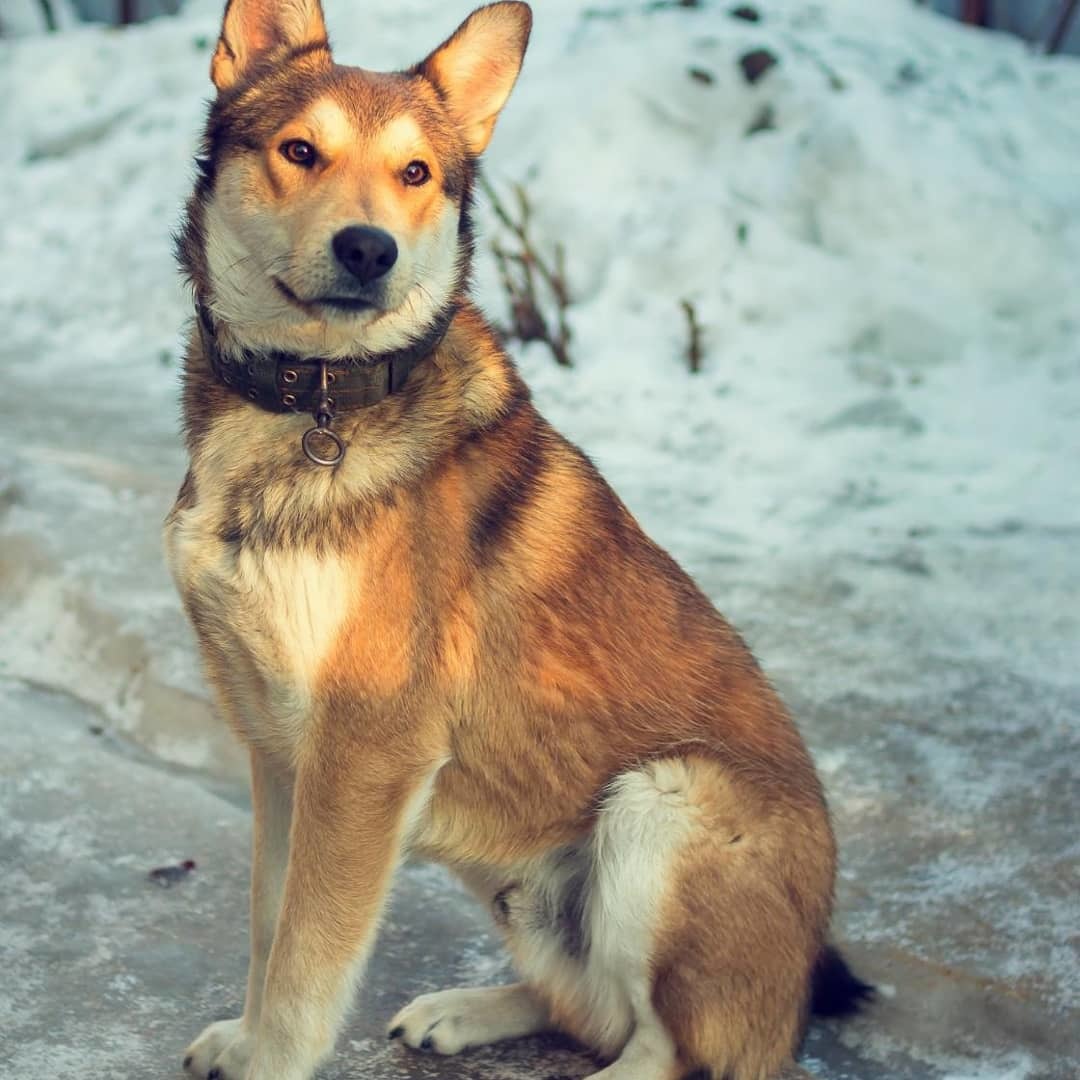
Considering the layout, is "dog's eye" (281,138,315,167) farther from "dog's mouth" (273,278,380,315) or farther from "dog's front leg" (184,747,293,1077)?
"dog's front leg" (184,747,293,1077)

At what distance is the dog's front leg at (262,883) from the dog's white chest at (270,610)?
0.23m

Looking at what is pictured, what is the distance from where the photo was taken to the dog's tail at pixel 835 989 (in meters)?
2.87

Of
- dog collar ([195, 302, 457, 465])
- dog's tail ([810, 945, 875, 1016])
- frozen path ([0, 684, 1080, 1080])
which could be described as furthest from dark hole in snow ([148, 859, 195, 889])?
dog's tail ([810, 945, 875, 1016])

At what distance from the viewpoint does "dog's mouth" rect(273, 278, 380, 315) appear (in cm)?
249

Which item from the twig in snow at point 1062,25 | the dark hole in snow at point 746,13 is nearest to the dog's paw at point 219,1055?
the dark hole in snow at point 746,13

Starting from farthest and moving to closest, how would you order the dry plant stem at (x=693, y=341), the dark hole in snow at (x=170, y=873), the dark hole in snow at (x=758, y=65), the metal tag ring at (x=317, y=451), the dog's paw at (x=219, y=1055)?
the dark hole in snow at (x=758, y=65) → the dry plant stem at (x=693, y=341) → the dark hole in snow at (x=170, y=873) → the dog's paw at (x=219, y=1055) → the metal tag ring at (x=317, y=451)

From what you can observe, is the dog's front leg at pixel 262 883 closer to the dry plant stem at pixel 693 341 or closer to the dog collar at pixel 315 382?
the dog collar at pixel 315 382

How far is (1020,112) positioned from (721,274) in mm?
2357

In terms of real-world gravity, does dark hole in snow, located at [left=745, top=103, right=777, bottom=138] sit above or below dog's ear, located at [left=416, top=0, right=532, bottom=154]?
below

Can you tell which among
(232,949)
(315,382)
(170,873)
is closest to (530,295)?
(170,873)

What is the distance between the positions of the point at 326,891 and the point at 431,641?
0.46 m

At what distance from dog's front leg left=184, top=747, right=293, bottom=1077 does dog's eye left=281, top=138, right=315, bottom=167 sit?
1059 millimetres

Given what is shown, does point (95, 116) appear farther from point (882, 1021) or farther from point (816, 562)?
point (882, 1021)

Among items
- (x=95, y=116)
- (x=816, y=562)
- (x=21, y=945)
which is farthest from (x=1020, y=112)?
(x=21, y=945)
